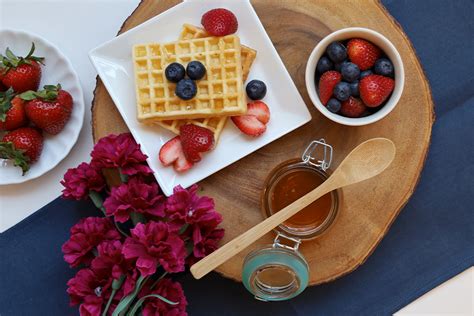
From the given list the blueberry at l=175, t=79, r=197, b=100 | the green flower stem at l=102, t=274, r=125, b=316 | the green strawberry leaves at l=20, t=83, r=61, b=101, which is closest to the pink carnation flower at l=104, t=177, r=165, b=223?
the green flower stem at l=102, t=274, r=125, b=316

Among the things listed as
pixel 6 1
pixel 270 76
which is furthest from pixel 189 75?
pixel 6 1

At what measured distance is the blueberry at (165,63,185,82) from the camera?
63.9 inches

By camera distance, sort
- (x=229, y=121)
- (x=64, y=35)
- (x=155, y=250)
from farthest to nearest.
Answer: (x=64, y=35), (x=229, y=121), (x=155, y=250)

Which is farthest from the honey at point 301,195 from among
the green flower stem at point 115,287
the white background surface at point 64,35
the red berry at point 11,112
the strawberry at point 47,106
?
the red berry at point 11,112

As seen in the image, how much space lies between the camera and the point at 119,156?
154cm

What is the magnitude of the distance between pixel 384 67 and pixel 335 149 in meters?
0.25

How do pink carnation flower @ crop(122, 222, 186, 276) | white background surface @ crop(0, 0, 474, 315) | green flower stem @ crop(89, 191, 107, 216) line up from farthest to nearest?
white background surface @ crop(0, 0, 474, 315) → green flower stem @ crop(89, 191, 107, 216) → pink carnation flower @ crop(122, 222, 186, 276)

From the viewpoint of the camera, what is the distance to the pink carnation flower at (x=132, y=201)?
4.89 ft

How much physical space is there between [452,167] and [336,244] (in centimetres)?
44

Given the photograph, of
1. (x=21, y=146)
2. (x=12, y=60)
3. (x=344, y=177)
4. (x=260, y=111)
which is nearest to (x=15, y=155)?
(x=21, y=146)

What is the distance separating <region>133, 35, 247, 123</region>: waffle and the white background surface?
265mm

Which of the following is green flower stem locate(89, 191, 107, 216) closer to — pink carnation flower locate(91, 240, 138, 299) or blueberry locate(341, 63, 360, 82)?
pink carnation flower locate(91, 240, 138, 299)

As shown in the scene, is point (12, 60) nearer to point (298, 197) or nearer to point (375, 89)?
point (298, 197)

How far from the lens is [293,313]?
1.83 metres
